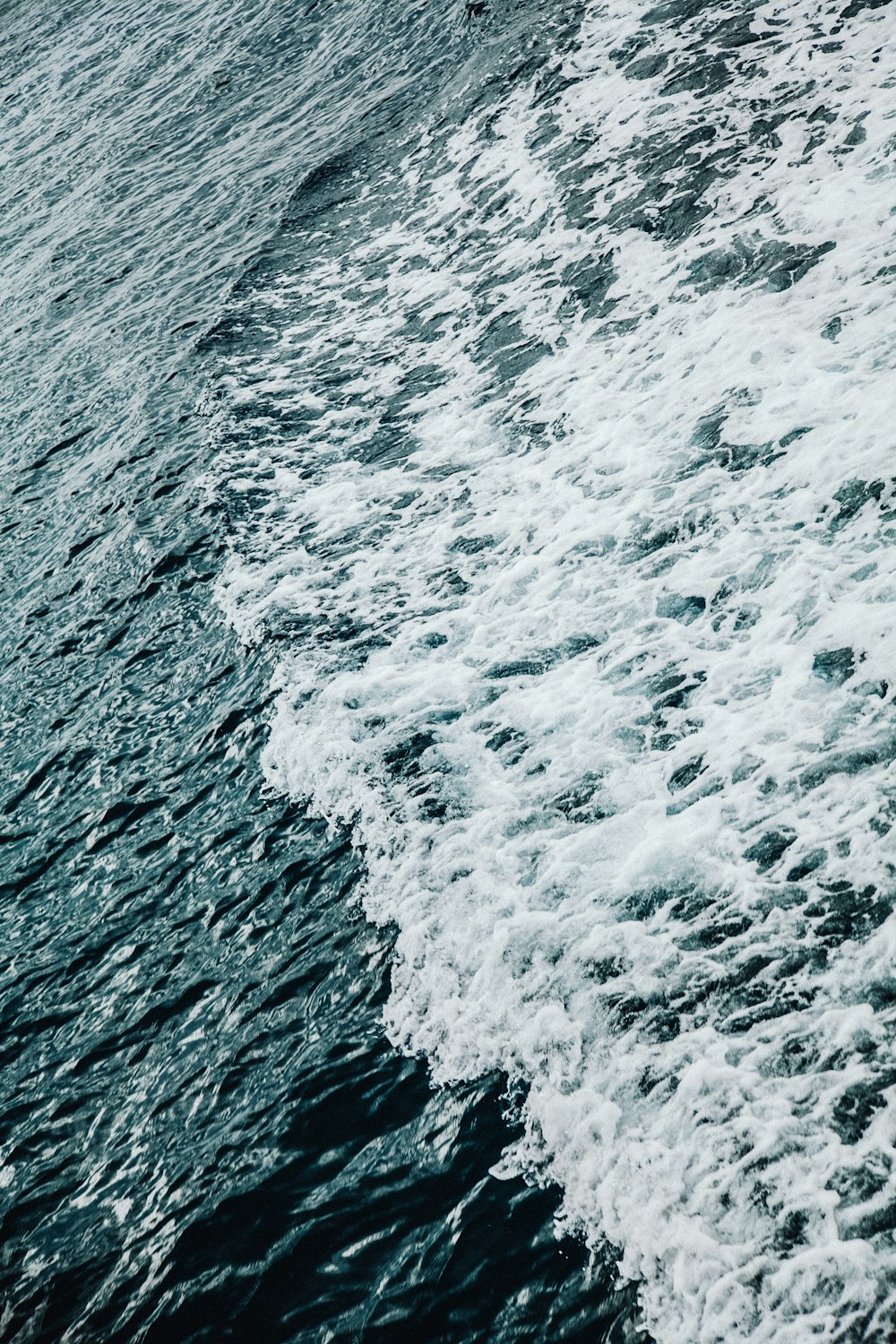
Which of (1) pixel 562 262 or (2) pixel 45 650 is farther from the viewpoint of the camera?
(1) pixel 562 262

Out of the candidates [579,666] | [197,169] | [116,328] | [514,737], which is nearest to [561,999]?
[514,737]

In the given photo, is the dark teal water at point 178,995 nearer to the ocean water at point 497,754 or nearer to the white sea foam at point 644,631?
the ocean water at point 497,754

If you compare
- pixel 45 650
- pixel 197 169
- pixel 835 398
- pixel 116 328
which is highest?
pixel 197 169

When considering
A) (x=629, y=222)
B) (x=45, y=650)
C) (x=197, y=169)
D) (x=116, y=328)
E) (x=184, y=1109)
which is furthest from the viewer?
(x=197, y=169)

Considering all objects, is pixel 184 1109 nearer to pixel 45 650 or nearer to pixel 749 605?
pixel 749 605

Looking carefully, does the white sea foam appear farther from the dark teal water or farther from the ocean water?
the dark teal water

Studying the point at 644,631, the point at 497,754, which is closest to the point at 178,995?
the point at 497,754

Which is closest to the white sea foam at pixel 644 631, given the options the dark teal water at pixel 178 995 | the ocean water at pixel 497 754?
the ocean water at pixel 497 754
